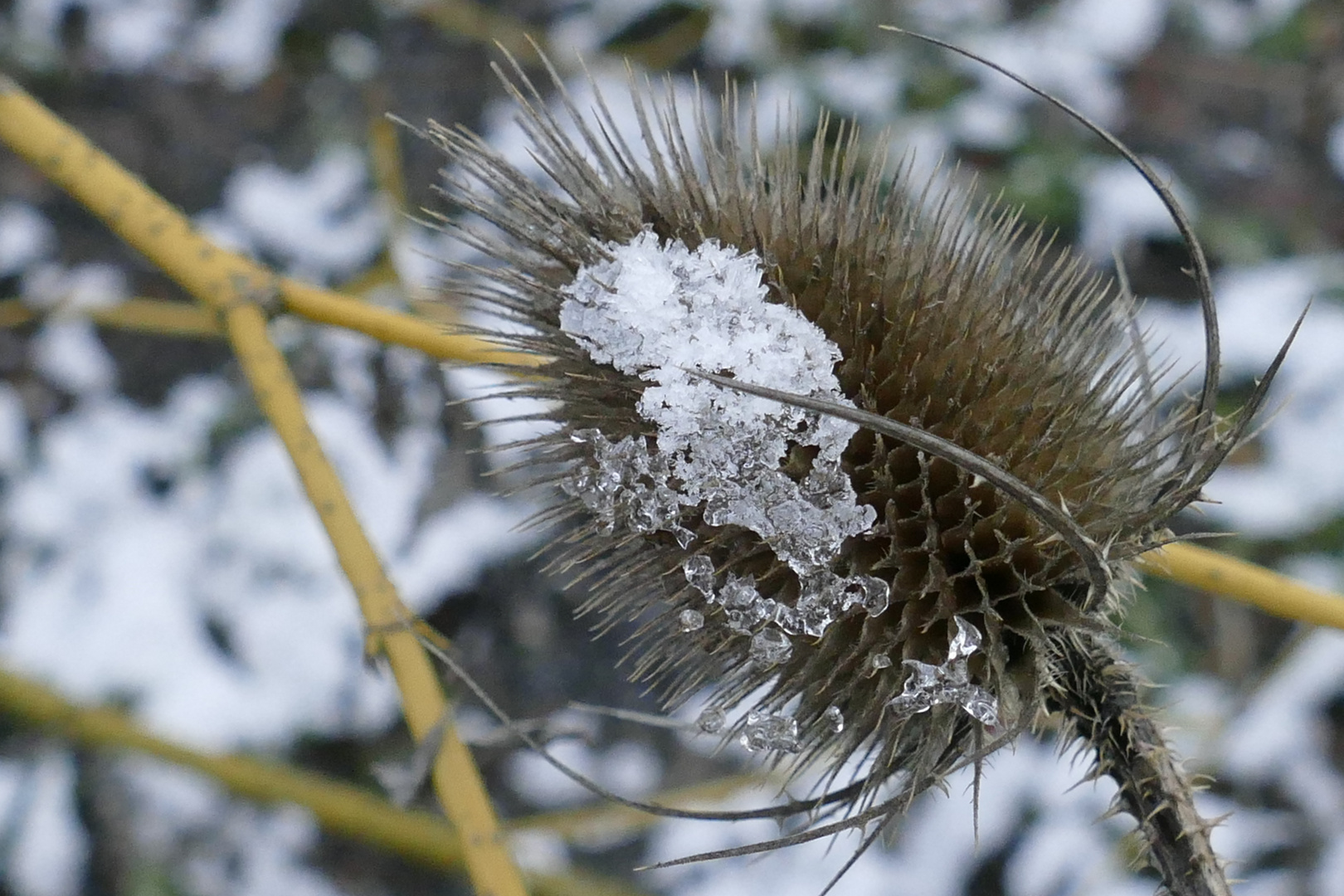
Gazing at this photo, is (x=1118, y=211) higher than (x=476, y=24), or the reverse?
(x=476, y=24)

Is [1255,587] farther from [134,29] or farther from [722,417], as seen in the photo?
[134,29]

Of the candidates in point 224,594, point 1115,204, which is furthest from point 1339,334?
point 224,594

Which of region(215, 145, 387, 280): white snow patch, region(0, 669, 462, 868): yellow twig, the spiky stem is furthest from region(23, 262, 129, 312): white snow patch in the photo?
the spiky stem

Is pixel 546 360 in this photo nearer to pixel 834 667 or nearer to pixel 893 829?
pixel 834 667

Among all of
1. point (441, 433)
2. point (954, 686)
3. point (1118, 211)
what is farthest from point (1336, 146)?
point (954, 686)

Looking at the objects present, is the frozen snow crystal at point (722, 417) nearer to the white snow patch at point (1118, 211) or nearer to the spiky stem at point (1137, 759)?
the spiky stem at point (1137, 759)

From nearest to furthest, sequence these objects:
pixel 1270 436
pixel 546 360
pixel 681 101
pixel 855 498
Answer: pixel 855 498 → pixel 546 360 → pixel 1270 436 → pixel 681 101
